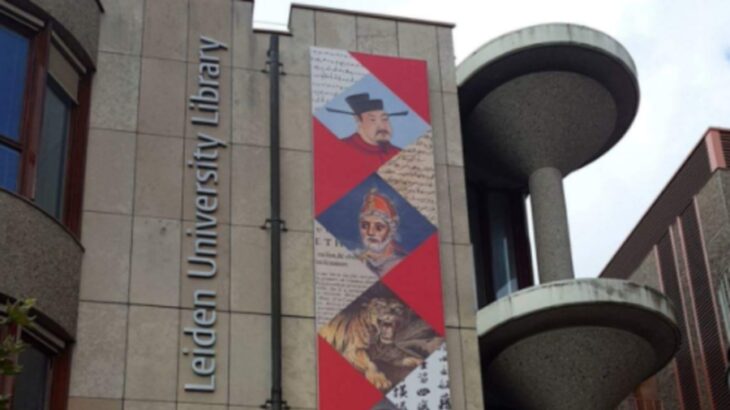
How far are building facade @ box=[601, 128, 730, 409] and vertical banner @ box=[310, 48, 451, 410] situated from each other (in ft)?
43.9

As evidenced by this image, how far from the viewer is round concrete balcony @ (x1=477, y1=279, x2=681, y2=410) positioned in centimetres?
2392

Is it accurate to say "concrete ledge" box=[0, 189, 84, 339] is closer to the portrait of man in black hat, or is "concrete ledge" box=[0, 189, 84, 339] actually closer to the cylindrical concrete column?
the portrait of man in black hat

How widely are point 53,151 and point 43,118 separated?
0.63 m

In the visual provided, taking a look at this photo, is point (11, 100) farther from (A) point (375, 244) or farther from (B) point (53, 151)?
(A) point (375, 244)

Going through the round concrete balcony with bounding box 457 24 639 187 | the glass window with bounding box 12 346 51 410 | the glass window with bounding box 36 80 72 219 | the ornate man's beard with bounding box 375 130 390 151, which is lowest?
the glass window with bounding box 12 346 51 410

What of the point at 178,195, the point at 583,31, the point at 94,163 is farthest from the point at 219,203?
the point at 583,31

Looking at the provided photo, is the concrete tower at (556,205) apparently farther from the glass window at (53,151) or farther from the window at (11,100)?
the window at (11,100)

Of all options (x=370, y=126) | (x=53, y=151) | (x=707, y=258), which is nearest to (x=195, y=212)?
(x=53, y=151)

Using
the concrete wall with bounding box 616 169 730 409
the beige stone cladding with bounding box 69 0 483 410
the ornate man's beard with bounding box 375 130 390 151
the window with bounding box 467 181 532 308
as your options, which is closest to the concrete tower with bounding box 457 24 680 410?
the window with bounding box 467 181 532 308

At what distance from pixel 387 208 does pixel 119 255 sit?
495cm

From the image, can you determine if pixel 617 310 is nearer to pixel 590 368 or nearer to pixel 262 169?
pixel 590 368

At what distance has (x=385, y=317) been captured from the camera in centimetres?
2336

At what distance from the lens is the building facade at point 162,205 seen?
21.3 meters

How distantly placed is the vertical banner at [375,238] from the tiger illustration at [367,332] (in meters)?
0.02
